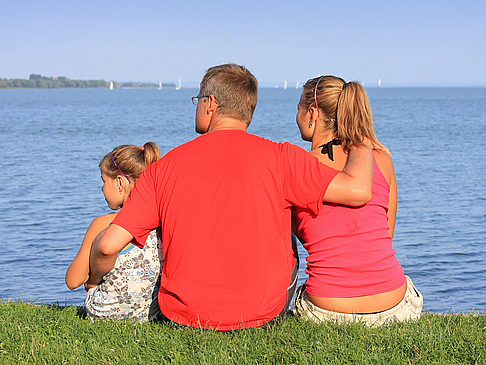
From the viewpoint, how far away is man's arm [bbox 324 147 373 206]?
3.72 meters

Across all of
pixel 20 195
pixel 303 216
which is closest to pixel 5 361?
pixel 303 216

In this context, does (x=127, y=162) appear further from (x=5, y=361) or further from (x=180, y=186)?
(x=5, y=361)

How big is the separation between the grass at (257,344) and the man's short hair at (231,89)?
1.41 meters

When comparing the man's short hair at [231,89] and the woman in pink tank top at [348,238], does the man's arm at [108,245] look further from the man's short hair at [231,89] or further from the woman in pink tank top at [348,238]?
the woman in pink tank top at [348,238]

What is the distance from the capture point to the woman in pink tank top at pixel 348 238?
3.92 metres

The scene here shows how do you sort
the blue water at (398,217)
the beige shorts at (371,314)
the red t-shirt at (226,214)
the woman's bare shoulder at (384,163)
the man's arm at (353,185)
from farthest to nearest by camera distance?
the blue water at (398,217) < the woman's bare shoulder at (384,163) < the beige shorts at (371,314) < the man's arm at (353,185) < the red t-shirt at (226,214)

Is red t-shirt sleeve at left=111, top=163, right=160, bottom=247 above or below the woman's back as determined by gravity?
above

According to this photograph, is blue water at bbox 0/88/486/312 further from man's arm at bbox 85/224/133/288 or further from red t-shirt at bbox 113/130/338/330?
red t-shirt at bbox 113/130/338/330

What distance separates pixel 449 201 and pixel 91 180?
1156 cm

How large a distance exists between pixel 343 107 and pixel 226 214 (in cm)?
115

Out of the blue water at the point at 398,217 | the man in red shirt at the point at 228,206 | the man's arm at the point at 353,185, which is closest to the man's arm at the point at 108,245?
the man in red shirt at the point at 228,206

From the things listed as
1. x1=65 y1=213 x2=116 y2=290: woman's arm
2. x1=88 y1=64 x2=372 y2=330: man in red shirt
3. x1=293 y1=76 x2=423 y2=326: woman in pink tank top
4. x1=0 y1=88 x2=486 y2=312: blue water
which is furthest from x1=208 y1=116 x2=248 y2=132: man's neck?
x1=0 y1=88 x2=486 y2=312: blue water

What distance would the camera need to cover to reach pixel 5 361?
3799mm

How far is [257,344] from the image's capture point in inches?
148
